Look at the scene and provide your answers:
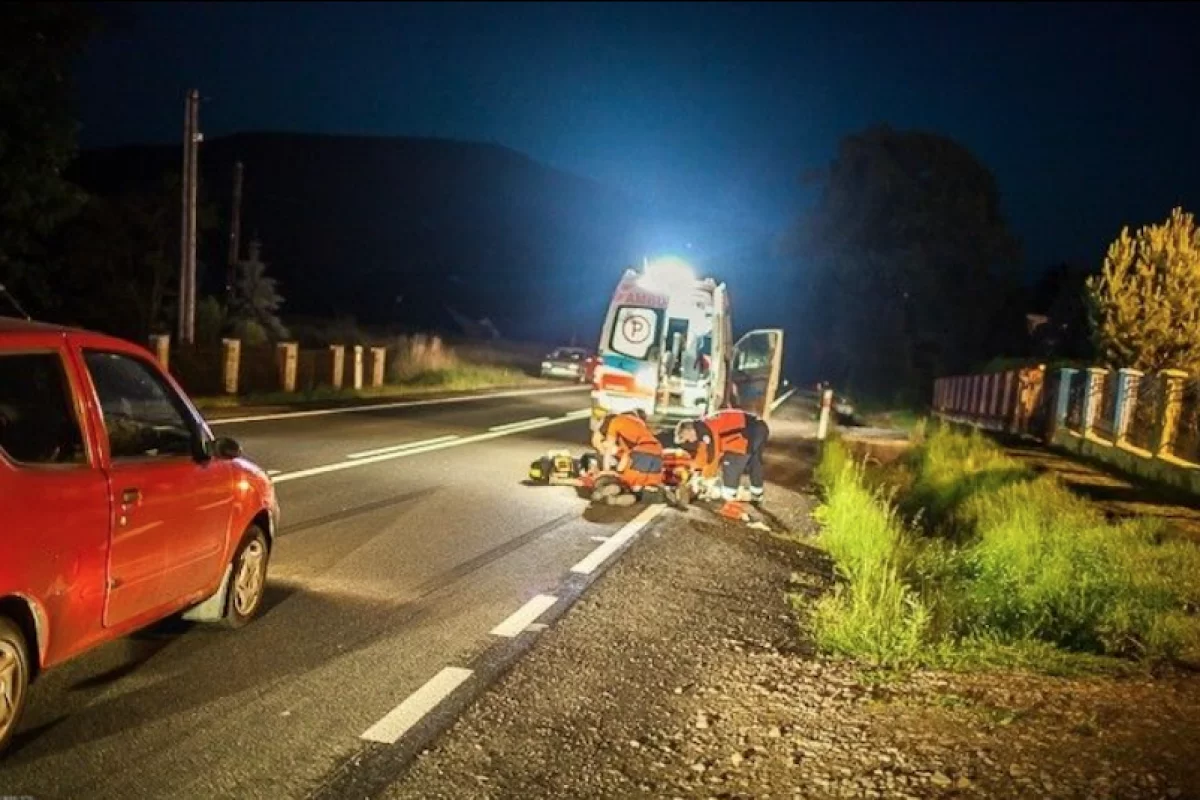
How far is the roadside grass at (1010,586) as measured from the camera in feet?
22.9

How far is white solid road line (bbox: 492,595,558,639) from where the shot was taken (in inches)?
289

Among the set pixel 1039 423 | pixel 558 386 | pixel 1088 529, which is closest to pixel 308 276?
pixel 558 386

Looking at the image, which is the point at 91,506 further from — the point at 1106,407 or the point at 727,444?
the point at 1106,407

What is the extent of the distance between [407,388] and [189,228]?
10.6 m

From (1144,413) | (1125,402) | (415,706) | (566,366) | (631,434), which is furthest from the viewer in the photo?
(566,366)

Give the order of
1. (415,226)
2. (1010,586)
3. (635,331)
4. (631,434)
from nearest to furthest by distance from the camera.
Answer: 1. (1010,586)
2. (631,434)
3. (635,331)
4. (415,226)

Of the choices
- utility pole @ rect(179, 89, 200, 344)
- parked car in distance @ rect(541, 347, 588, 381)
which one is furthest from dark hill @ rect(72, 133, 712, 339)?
utility pole @ rect(179, 89, 200, 344)

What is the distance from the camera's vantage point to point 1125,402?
18516 millimetres

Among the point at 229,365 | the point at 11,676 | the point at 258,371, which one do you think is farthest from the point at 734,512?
the point at 258,371

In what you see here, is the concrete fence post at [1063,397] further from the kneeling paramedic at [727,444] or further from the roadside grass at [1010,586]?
the kneeling paramedic at [727,444]

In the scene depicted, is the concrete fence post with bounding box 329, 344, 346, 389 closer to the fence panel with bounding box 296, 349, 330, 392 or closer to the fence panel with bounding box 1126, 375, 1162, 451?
the fence panel with bounding box 296, 349, 330, 392

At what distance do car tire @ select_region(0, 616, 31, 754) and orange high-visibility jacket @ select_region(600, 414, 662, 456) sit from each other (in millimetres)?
8718

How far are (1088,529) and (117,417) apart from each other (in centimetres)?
828

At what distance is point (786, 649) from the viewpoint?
714cm
